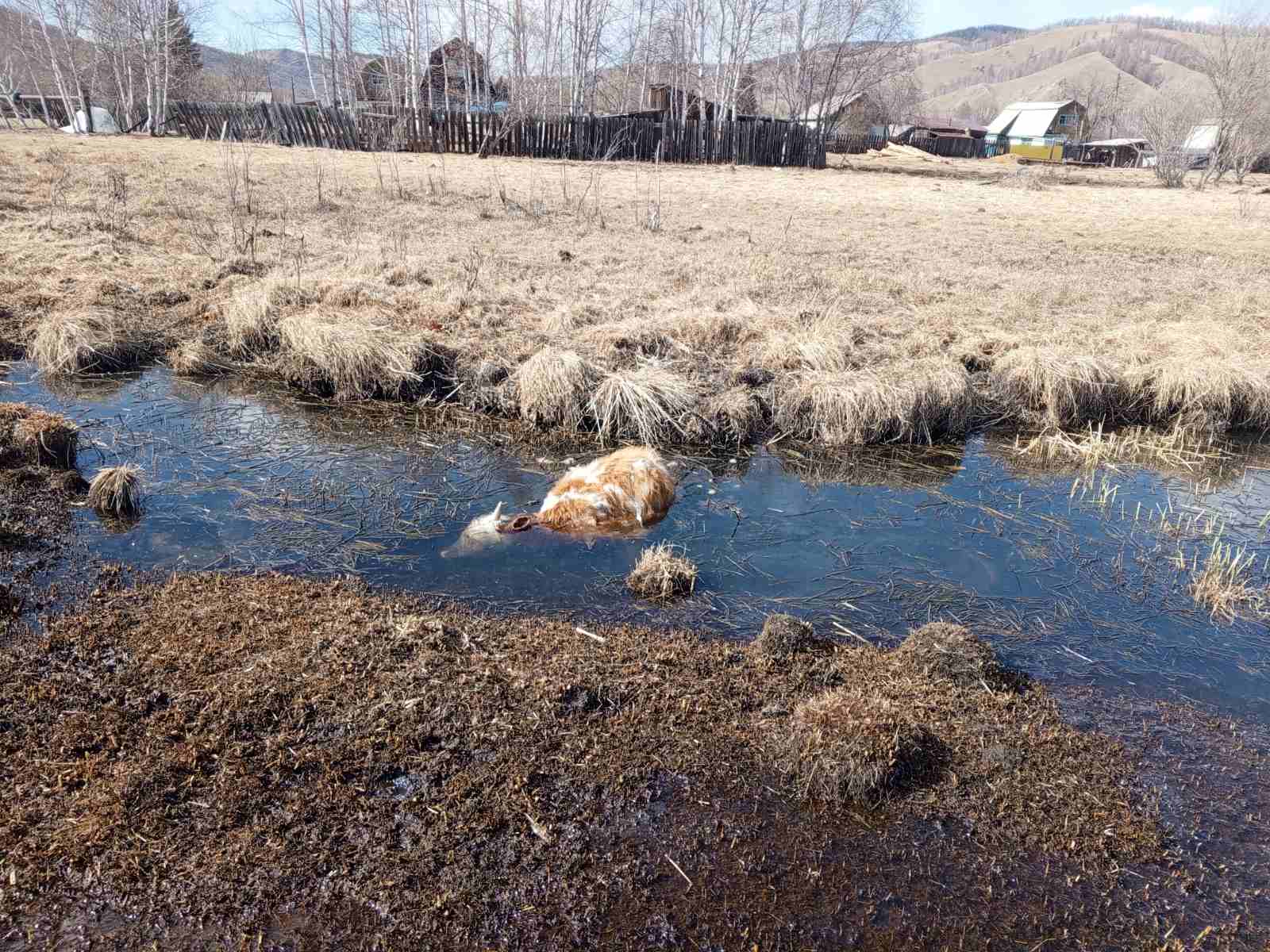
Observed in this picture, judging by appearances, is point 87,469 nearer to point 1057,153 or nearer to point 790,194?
point 790,194

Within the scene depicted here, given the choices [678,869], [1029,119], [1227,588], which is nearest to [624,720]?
[678,869]

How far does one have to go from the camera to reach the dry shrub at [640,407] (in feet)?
22.5

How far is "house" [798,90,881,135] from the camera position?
34619mm

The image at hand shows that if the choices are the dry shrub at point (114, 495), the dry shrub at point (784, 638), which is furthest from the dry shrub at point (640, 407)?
the dry shrub at point (114, 495)

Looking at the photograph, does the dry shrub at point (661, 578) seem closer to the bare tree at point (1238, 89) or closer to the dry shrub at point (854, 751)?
the dry shrub at point (854, 751)

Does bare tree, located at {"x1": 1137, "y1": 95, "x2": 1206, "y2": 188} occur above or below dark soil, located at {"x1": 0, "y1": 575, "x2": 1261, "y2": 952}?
above

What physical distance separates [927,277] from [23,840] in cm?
1098

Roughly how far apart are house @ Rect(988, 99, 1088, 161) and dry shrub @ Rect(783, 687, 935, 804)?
2454 inches

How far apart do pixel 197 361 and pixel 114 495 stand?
3122 millimetres

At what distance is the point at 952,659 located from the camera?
4.03m

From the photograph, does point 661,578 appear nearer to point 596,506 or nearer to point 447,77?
point 596,506

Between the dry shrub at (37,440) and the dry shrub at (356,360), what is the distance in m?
2.07

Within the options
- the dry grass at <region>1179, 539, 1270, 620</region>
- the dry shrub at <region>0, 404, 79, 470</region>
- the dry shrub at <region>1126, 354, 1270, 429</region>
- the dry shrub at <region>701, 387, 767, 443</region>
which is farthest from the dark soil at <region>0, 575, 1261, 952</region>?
the dry shrub at <region>1126, 354, 1270, 429</region>

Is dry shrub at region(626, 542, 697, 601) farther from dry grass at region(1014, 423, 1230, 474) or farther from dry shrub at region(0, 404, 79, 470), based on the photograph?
dry shrub at region(0, 404, 79, 470)
